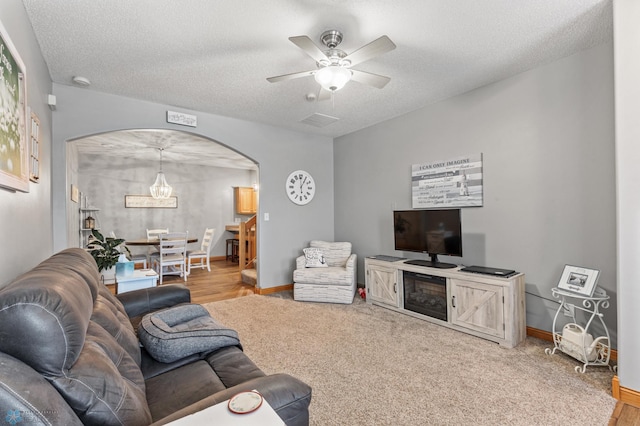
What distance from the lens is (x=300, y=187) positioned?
515 cm

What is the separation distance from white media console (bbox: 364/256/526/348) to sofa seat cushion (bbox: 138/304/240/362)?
235 centimetres

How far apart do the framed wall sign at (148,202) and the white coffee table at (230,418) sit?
769cm

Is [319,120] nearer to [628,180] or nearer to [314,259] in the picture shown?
[314,259]

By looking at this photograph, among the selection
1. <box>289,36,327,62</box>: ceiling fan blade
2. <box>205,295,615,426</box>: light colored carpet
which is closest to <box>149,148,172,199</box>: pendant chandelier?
<box>205,295,615,426</box>: light colored carpet

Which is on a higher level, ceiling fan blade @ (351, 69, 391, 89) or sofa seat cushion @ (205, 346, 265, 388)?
ceiling fan blade @ (351, 69, 391, 89)

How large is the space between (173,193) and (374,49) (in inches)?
279

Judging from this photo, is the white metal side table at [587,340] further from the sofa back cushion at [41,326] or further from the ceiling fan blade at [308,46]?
the sofa back cushion at [41,326]

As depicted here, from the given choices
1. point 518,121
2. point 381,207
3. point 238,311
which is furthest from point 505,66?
point 238,311

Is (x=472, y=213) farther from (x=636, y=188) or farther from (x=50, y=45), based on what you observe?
(x=50, y=45)

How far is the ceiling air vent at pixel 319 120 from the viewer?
13.8 feet

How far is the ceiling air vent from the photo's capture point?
4.22m

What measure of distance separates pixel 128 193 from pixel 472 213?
7.39m

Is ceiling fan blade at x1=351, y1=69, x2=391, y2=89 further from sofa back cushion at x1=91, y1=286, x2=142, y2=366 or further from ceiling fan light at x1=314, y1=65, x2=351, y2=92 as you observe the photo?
sofa back cushion at x1=91, y1=286, x2=142, y2=366

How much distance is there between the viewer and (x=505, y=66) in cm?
295
